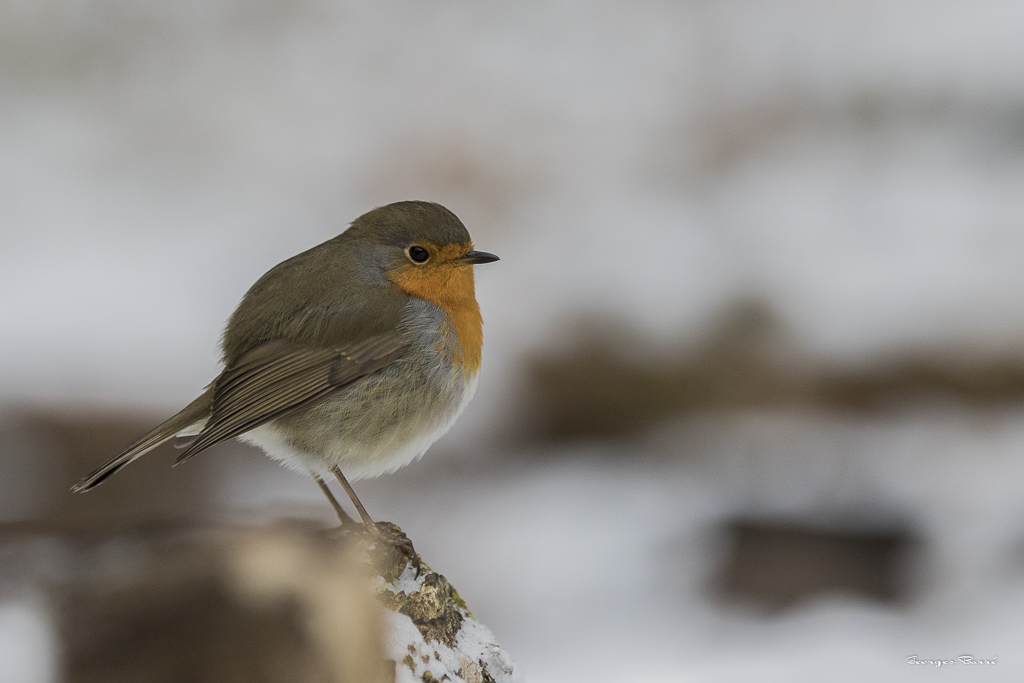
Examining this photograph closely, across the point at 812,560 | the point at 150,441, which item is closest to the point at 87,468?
the point at 150,441

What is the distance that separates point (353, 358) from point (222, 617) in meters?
0.82

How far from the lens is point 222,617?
2.29 m

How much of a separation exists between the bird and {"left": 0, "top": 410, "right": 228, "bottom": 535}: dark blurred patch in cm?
174

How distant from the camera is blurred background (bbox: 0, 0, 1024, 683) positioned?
4.59 meters

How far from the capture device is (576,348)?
5617 millimetres

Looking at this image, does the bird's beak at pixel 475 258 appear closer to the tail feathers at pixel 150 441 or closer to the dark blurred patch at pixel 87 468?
the tail feathers at pixel 150 441

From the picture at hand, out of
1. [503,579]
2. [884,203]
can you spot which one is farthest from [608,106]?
[503,579]

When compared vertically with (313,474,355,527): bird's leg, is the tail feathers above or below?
below

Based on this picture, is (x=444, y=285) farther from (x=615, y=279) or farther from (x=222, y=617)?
(x=615, y=279)

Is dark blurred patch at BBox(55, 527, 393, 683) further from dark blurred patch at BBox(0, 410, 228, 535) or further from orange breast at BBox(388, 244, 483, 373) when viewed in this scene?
dark blurred patch at BBox(0, 410, 228, 535)

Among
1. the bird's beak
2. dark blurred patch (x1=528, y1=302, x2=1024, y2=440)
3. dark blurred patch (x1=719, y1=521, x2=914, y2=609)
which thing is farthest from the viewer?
dark blurred patch (x1=528, y1=302, x2=1024, y2=440)

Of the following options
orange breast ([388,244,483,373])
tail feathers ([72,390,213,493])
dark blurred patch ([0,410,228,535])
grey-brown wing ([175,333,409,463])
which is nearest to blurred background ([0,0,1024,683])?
dark blurred patch ([0,410,228,535])

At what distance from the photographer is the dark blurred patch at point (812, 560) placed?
15.7ft

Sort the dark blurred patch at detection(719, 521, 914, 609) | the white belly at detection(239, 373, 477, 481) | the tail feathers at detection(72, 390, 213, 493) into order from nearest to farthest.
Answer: the tail feathers at detection(72, 390, 213, 493) → the white belly at detection(239, 373, 477, 481) → the dark blurred patch at detection(719, 521, 914, 609)
